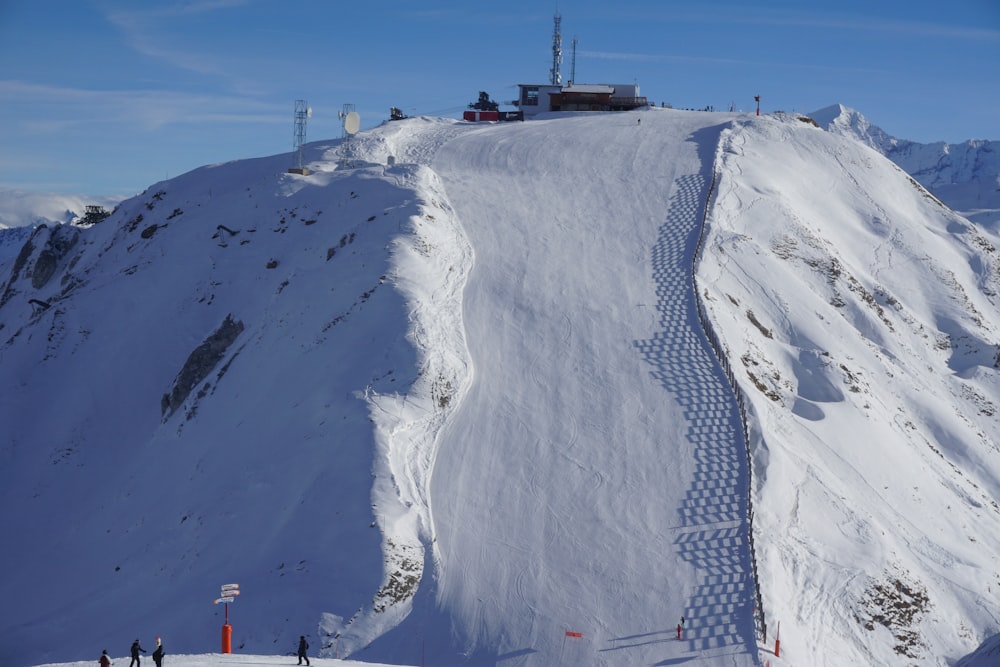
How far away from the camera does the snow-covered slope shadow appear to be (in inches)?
1099

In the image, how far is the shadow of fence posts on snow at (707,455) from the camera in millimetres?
28047

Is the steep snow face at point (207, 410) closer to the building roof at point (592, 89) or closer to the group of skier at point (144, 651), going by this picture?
the group of skier at point (144, 651)

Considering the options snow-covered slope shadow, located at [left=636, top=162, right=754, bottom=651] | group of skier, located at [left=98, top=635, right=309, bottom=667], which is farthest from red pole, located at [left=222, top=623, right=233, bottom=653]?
snow-covered slope shadow, located at [left=636, top=162, right=754, bottom=651]

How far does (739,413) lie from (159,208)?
41.9m

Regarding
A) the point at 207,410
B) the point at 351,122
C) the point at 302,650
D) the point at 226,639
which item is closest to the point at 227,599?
the point at 226,639

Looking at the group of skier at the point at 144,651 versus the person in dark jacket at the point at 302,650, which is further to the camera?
the person in dark jacket at the point at 302,650

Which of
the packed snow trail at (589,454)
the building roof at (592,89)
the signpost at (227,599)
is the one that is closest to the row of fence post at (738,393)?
the packed snow trail at (589,454)

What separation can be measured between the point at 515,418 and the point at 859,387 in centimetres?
1705

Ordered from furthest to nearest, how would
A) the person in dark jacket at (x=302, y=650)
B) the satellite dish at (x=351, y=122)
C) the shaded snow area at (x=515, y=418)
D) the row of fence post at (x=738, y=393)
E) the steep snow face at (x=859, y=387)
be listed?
the satellite dish at (x=351, y=122) < the steep snow face at (x=859, y=387) < the shaded snow area at (x=515, y=418) < the row of fence post at (x=738, y=393) < the person in dark jacket at (x=302, y=650)

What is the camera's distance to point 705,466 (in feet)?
109

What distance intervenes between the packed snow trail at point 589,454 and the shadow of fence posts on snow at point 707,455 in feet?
0.23

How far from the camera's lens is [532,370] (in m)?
37.7

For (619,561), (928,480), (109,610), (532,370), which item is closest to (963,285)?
(928,480)

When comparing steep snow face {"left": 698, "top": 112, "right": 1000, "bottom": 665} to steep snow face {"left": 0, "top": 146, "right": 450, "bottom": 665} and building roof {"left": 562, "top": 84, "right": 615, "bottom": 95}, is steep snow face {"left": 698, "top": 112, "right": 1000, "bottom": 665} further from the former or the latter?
building roof {"left": 562, "top": 84, "right": 615, "bottom": 95}
